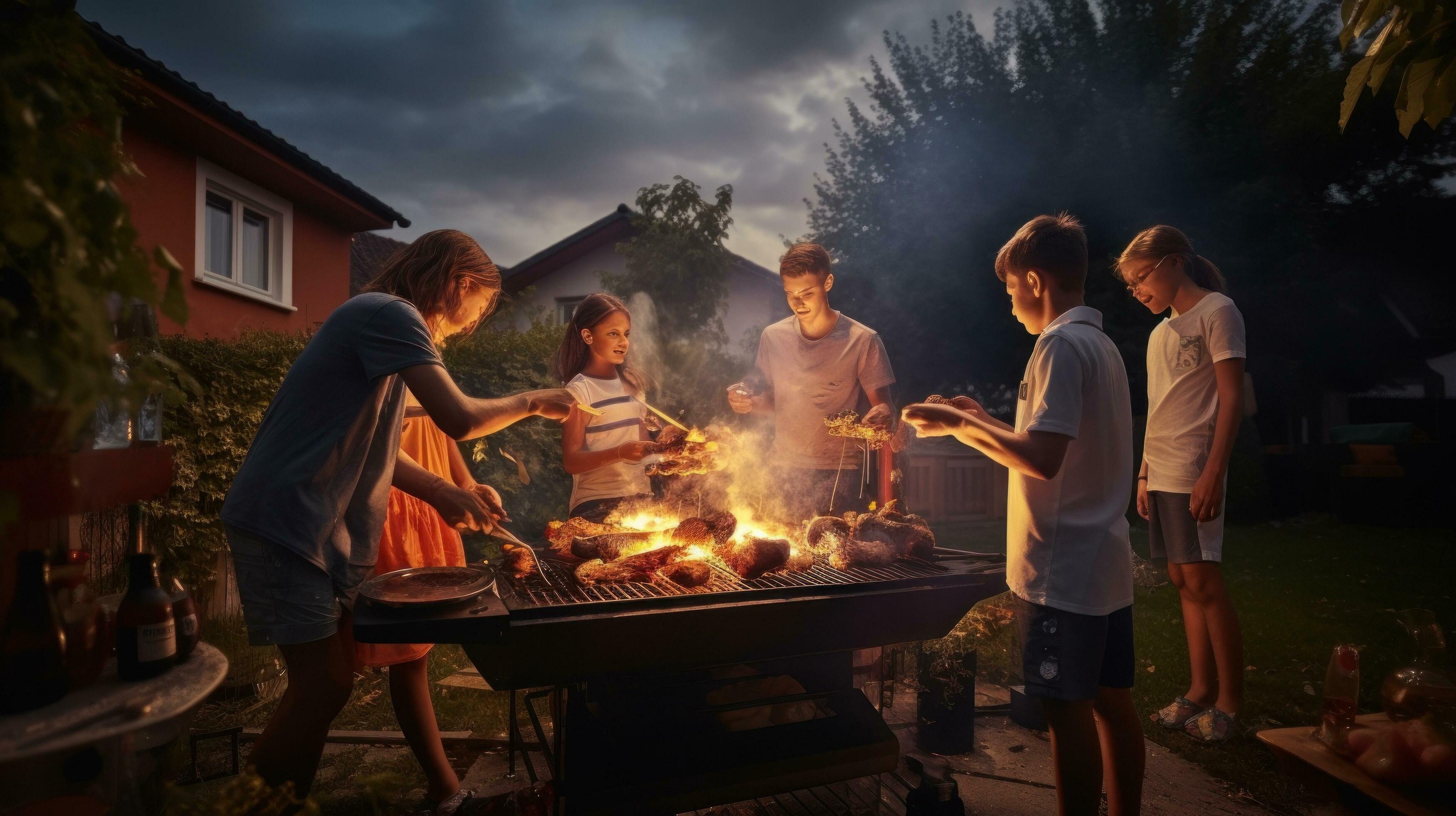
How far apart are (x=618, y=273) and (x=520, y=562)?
16120mm

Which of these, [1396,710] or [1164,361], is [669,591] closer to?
[1396,710]

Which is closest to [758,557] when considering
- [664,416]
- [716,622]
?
[716,622]

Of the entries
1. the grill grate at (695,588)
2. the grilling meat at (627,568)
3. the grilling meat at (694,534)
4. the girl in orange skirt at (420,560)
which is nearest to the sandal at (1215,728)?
the grill grate at (695,588)

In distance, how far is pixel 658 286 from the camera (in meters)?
12.9

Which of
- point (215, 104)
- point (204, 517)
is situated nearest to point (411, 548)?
point (204, 517)

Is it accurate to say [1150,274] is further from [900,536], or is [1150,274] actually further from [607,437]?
[607,437]

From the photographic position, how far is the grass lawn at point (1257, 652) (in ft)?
12.4

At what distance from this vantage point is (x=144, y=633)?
1.59 meters

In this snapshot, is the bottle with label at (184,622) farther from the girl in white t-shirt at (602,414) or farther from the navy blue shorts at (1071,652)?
the navy blue shorts at (1071,652)

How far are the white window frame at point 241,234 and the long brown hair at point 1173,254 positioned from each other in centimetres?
1054

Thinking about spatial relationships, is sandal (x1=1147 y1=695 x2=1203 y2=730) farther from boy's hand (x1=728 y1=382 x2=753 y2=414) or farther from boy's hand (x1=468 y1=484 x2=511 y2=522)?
boy's hand (x1=468 y1=484 x2=511 y2=522)

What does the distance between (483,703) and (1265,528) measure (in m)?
13.3

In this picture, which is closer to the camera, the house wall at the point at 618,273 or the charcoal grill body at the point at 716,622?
the charcoal grill body at the point at 716,622

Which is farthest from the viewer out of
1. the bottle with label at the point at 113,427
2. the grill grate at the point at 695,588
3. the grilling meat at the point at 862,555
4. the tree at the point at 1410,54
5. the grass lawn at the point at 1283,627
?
the grass lawn at the point at 1283,627
